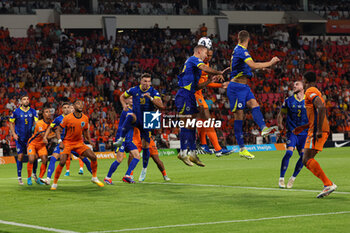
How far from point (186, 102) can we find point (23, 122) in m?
7.43

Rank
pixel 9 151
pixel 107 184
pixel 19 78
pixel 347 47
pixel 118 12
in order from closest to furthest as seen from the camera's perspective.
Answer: pixel 107 184, pixel 9 151, pixel 19 78, pixel 118 12, pixel 347 47

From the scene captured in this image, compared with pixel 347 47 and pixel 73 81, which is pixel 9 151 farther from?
pixel 347 47

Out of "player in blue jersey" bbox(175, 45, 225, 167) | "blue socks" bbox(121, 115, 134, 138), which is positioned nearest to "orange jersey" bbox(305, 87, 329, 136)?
"player in blue jersey" bbox(175, 45, 225, 167)

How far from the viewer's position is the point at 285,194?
1492cm

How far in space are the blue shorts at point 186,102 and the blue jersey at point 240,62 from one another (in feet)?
3.81

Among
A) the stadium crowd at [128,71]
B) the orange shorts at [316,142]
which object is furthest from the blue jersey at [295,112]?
the stadium crowd at [128,71]

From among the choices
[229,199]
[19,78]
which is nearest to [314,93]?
[229,199]

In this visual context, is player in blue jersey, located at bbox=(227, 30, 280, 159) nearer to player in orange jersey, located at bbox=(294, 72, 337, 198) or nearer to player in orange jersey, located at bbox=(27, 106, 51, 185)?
player in orange jersey, located at bbox=(294, 72, 337, 198)

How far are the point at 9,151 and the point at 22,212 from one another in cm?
2134

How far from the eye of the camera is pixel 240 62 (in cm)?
1456

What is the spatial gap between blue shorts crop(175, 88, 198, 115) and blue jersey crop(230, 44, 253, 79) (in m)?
1.16

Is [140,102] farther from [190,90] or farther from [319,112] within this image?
[319,112]

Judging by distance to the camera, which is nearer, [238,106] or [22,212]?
[22,212]

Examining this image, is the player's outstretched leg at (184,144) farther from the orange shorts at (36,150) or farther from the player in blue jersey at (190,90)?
the orange shorts at (36,150)
